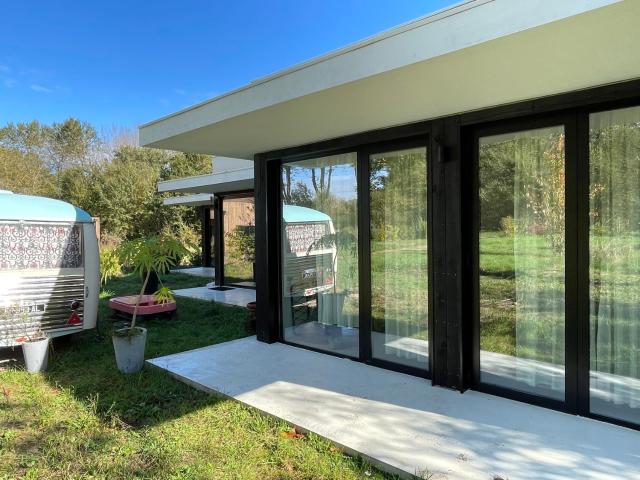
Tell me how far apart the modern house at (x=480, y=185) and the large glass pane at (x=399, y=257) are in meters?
0.01

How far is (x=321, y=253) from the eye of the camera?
493 centimetres

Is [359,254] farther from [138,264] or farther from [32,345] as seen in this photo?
[32,345]

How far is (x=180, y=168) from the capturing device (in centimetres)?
2317

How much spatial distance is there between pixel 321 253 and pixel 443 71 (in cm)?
281

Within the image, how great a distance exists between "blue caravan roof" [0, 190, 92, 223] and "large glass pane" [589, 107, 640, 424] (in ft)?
18.2

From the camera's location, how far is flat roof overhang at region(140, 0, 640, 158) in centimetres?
195

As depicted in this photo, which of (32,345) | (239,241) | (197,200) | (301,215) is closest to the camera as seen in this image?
(32,345)

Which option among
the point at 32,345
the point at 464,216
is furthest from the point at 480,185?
the point at 32,345

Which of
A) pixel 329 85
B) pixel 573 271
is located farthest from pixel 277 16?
pixel 573 271

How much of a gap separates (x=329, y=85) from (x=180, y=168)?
2211 centimetres

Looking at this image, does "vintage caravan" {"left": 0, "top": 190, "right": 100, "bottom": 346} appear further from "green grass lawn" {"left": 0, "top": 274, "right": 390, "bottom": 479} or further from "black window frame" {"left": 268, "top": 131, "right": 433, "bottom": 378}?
"black window frame" {"left": 268, "top": 131, "right": 433, "bottom": 378}

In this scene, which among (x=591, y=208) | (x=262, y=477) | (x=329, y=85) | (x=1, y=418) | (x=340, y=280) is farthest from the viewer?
(x=340, y=280)

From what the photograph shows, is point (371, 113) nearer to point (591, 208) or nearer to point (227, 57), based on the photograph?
point (591, 208)

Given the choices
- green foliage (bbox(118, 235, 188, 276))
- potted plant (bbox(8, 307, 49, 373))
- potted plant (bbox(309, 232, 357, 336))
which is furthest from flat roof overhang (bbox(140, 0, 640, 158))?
potted plant (bbox(8, 307, 49, 373))
